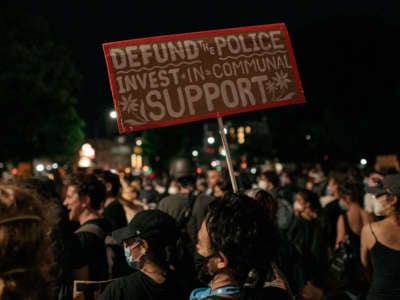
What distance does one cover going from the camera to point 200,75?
468cm

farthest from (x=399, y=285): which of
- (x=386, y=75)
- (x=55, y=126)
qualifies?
(x=386, y=75)

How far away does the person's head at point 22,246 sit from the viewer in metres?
1.77

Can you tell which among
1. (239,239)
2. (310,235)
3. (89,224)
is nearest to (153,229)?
(239,239)

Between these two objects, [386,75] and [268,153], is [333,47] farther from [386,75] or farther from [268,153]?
[268,153]

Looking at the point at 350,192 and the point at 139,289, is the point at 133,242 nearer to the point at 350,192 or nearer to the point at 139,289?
the point at 139,289

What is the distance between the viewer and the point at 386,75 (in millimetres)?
40312

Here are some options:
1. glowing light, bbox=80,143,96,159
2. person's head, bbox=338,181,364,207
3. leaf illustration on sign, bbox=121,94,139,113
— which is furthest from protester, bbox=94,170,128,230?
glowing light, bbox=80,143,96,159

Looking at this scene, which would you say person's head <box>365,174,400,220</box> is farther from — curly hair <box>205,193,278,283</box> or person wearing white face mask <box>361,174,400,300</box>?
curly hair <box>205,193,278,283</box>

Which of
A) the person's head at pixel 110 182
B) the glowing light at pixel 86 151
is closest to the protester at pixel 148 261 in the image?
the person's head at pixel 110 182

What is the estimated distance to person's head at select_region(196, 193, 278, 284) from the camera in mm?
2693

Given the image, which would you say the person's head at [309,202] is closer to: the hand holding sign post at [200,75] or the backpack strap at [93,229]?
the hand holding sign post at [200,75]

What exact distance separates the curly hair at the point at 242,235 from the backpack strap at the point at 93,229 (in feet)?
7.11

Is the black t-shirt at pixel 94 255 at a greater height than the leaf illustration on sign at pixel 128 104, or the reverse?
the leaf illustration on sign at pixel 128 104

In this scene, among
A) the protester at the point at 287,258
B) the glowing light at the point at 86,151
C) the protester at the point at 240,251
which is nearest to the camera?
the protester at the point at 240,251
